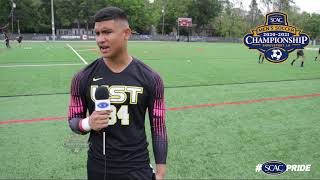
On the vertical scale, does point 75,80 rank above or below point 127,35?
below

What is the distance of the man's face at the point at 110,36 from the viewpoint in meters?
2.63

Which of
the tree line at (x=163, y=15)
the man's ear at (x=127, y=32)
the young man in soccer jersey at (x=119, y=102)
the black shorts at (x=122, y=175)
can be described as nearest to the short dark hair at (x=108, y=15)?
the young man in soccer jersey at (x=119, y=102)

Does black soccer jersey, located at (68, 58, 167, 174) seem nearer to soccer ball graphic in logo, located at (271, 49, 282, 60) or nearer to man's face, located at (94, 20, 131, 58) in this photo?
man's face, located at (94, 20, 131, 58)

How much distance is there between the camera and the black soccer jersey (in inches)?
105

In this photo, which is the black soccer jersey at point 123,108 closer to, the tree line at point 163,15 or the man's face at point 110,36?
the man's face at point 110,36

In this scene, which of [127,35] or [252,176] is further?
[252,176]

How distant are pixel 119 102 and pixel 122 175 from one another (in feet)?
1.83

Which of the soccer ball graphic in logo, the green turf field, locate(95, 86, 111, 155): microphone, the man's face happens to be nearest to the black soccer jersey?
the man's face

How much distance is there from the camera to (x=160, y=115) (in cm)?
285

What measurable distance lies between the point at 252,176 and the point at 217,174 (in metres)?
0.52

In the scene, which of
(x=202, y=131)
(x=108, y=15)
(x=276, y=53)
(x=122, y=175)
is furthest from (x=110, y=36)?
(x=276, y=53)

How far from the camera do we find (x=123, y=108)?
105 inches

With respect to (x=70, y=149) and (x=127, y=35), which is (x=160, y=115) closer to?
(x=127, y=35)

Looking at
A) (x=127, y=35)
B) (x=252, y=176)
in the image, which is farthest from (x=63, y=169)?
(x=127, y=35)
